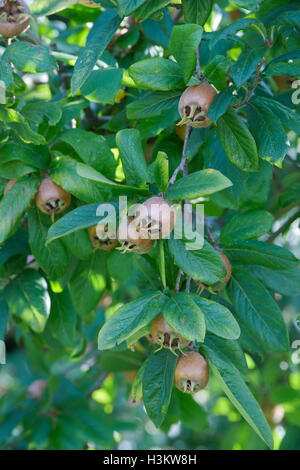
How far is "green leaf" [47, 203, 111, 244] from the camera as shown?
2.93 ft

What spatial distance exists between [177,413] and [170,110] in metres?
0.84

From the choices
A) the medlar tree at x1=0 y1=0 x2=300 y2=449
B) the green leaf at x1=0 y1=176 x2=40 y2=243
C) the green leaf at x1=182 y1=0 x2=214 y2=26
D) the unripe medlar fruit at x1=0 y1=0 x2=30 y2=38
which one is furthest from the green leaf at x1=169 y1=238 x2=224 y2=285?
the unripe medlar fruit at x1=0 y1=0 x2=30 y2=38

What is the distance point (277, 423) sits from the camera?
A: 6.59ft

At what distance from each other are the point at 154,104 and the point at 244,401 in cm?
55

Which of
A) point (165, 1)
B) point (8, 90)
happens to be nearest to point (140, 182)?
point (165, 1)

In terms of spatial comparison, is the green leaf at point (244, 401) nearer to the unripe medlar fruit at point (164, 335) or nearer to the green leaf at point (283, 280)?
the unripe medlar fruit at point (164, 335)

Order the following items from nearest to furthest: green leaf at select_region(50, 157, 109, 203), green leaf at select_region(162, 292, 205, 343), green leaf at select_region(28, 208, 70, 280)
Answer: green leaf at select_region(162, 292, 205, 343) < green leaf at select_region(50, 157, 109, 203) < green leaf at select_region(28, 208, 70, 280)

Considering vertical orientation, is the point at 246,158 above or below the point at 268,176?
above

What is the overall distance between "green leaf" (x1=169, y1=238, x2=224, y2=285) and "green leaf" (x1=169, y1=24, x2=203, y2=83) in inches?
11.1

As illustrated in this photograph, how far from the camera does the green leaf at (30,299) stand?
1.21 meters

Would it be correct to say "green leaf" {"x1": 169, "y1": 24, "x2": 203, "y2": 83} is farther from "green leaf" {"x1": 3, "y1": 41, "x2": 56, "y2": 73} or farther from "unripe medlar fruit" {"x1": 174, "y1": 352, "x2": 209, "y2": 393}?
"unripe medlar fruit" {"x1": 174, "y1": 352, "x2": 209, "y2": 393}

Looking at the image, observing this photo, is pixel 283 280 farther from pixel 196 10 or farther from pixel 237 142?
pixel 196 10
